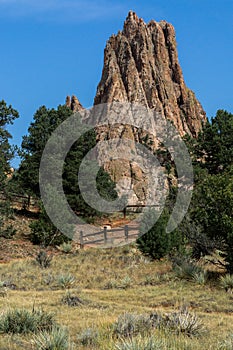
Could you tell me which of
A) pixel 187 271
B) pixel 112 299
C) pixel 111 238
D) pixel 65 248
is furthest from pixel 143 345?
pixel 111 238

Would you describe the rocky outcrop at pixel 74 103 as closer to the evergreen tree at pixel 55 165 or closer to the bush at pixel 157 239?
the evergreen tree at pixel 55 165

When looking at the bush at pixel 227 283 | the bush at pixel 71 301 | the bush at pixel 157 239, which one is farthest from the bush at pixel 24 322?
the bush at pixel 157 239

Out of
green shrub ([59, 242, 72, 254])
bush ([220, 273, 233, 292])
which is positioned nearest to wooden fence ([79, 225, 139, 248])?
green shrub ([59, 242, 72, 254])

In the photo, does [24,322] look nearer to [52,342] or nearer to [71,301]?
[52,342]

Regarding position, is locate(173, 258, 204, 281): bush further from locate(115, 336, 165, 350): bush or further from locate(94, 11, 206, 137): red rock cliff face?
locate(94, 11, 206, 137): red rock cliff face

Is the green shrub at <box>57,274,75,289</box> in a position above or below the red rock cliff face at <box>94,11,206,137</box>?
below

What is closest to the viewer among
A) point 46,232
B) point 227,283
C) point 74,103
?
point 227,283

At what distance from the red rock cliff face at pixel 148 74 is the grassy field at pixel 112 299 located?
7159 centimetres

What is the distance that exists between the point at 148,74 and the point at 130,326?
→ 94326 millimetres

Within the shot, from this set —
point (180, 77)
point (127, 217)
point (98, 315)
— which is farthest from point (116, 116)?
point (98, 315)

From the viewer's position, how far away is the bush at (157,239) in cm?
2372

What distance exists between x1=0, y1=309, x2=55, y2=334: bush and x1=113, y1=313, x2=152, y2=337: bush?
1.33m

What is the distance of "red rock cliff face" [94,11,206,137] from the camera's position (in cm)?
9556

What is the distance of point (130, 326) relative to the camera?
8312 mm
